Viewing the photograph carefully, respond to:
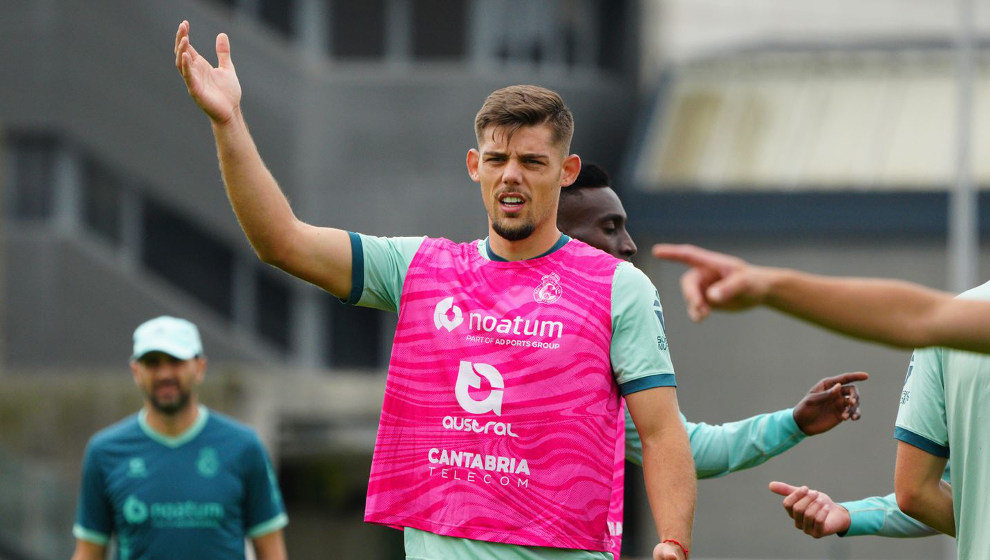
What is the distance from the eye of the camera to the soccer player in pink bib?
4566mm

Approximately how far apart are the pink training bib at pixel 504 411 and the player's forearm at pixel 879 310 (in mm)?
1390

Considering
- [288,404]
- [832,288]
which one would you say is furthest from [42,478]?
[832,288]

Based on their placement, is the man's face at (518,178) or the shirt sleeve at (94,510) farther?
the shirt sleeve at (94,510)

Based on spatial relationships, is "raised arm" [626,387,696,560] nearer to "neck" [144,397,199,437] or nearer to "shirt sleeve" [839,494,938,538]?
"shirt sleeve" [839,494,938,538]

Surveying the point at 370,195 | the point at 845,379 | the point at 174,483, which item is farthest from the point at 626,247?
the point at 370,195

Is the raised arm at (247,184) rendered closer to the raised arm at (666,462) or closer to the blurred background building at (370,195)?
the raised arm at (666,462)

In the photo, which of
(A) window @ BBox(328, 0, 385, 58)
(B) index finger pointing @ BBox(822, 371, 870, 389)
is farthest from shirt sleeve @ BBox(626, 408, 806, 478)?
(A) window @ BBox(328, 0, 385, 58)

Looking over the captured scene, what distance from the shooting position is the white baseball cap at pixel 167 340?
736 centimetres

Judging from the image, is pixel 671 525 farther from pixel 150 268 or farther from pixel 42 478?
pixel 150 268

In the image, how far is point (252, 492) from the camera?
7129 mm

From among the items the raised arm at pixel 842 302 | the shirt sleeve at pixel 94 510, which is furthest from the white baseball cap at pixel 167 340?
the raised arm at pixel 842 302

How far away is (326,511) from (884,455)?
7.74 m

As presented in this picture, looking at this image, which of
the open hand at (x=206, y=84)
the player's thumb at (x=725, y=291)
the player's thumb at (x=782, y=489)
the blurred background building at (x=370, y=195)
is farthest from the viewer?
the blurred background building at (x=370, y=195)

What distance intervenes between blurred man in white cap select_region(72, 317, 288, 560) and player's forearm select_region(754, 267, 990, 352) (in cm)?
422
